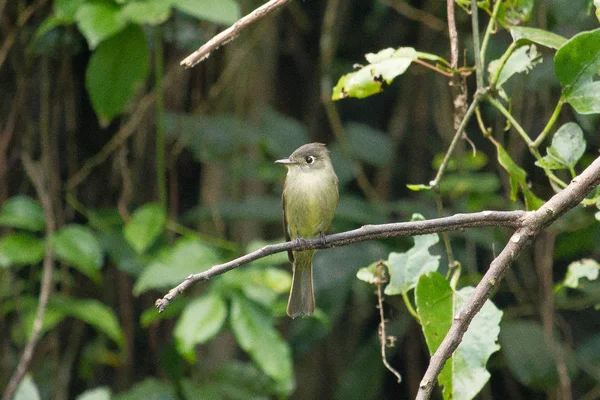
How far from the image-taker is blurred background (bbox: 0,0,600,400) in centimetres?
389

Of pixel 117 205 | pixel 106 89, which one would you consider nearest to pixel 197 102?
pixel 117 205

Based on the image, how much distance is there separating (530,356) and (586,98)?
2.63m

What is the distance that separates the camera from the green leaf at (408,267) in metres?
2.07

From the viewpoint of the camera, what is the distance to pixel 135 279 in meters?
4.64

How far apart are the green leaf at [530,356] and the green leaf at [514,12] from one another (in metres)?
2.35

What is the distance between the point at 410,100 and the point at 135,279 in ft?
6.60

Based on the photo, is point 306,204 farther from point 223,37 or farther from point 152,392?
→ point 223,37

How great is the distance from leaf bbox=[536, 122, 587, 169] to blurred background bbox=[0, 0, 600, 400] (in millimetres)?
1700

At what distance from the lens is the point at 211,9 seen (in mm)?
3205

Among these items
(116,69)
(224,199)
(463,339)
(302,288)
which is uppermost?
(116,69)

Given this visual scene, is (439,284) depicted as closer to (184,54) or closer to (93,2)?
(93,2)

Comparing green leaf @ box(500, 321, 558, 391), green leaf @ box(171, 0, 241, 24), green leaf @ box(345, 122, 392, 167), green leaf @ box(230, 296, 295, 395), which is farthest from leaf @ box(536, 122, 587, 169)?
green leaf @ box(345, 122, 392, 167)

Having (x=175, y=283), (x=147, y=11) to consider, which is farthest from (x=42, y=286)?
(x=147, y=11)

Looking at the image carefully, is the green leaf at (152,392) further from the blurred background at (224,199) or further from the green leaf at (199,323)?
the green leaf at (199,323)
